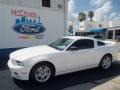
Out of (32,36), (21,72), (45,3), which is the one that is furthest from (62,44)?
(45,3)

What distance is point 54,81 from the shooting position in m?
6.47

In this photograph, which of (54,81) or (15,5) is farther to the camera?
(15,5)

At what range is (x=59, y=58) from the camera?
651 centimetres

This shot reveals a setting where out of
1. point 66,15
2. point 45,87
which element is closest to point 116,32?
point 66,15

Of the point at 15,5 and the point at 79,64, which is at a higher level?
the point at 15,5

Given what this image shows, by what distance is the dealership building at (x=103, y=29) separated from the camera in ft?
154

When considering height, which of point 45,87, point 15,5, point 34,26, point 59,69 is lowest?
point 45,87

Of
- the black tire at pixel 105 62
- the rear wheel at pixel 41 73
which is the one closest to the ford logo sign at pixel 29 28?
the black tire at pixel 105 62

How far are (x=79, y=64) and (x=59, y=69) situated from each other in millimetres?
928

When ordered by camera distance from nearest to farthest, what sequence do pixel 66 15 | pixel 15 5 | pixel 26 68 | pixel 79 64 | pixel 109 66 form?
pixel 26 68 → pixel 79 64 → pixel 109 66 → pixel 15 5 → pixel 66 15

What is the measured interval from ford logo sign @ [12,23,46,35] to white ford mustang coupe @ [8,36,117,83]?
234 inches

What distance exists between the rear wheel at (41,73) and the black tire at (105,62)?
101 inches

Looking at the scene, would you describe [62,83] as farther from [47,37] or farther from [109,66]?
[47,37]

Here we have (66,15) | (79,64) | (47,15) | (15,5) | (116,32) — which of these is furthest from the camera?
(116,32)
